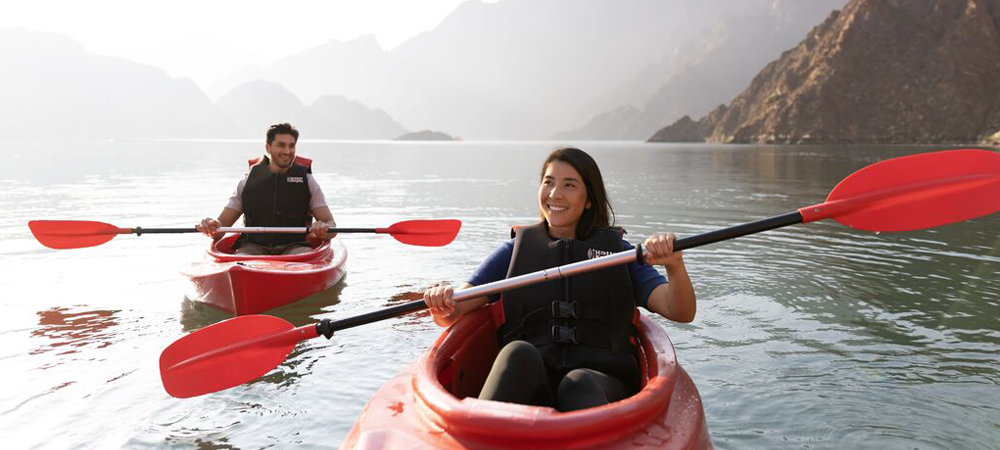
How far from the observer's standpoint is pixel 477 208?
1584 cm

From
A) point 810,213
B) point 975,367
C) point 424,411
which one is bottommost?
point 975,367

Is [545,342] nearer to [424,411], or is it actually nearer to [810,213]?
[424,411]

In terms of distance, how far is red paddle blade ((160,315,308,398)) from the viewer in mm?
3715

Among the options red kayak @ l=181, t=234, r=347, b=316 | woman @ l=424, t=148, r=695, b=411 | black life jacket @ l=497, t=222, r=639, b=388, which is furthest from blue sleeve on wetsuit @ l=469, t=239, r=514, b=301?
red kayak @ l=181, t=234, r=347, b=316

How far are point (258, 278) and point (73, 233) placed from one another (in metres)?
3.07

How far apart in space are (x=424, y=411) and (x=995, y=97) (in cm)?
9673

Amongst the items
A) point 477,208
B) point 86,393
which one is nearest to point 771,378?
point 86,393

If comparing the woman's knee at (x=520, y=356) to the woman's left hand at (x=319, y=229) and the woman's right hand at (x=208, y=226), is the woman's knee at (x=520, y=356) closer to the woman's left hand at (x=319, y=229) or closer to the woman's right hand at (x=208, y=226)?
the woman's left hand at (x=319, y=229)

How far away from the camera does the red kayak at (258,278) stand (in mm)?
6070

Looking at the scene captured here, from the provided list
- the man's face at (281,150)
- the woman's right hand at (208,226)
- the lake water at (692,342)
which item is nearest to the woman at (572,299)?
the lake water at (692,342)

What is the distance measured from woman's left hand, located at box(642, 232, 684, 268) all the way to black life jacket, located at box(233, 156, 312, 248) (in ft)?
17.4

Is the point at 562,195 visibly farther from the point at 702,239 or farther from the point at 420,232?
the point at 420,232

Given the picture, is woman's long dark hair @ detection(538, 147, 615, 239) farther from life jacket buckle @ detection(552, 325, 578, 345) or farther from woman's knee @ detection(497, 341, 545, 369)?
woman's knee @ detection(497, 341, 545, 369)

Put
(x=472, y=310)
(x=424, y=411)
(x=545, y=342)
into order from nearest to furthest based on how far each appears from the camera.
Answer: (x=424, y=411) < (x=545, y=342) < (x=472, y=310)
